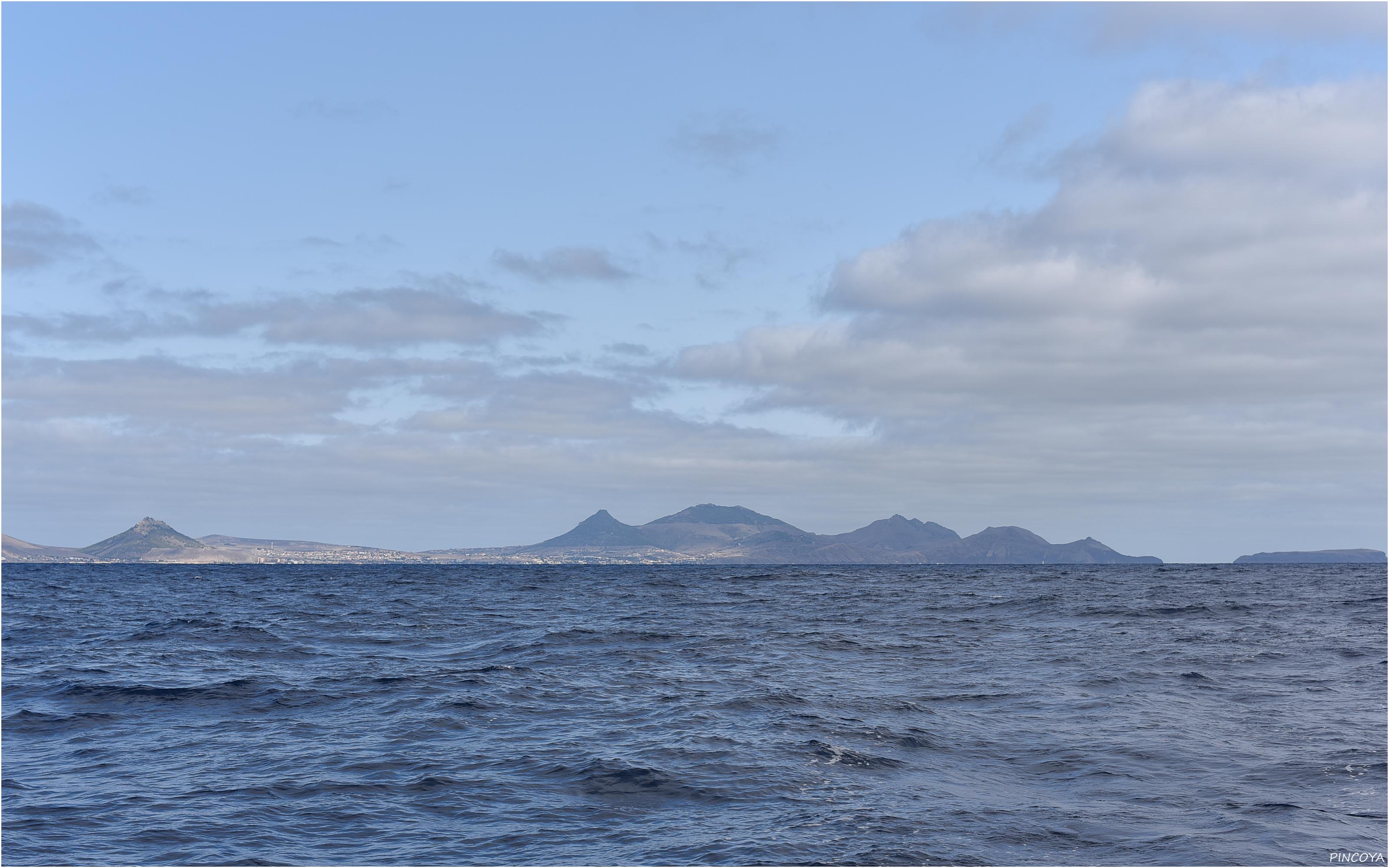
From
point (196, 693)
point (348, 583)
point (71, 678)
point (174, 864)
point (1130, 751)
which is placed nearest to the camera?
point (174, 864)

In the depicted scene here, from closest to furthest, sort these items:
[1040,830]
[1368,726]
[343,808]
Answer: [1040,830]
[343,808]
[1368,726]

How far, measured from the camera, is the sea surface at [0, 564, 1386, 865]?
16406mm

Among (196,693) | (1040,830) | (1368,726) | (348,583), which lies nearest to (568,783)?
(1040,830)

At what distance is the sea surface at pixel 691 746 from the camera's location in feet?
53.8

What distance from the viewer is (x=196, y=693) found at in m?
30.1

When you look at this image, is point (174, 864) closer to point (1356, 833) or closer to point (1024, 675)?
point (1356, 833)

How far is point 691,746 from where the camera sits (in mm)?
22891

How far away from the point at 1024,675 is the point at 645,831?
22122 millimetres

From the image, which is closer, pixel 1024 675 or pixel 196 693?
pixel 196 693

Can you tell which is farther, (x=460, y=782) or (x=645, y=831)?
(x=460, y=782)

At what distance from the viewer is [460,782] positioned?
20.0m

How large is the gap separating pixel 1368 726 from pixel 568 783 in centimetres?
2040

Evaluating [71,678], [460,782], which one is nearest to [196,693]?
[71,678]

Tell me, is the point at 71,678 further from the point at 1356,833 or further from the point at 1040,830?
the point at 1356,833
